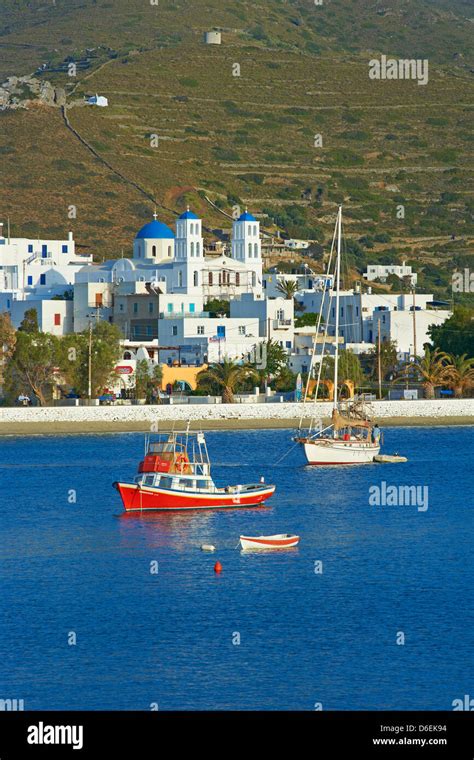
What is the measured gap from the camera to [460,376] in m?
113

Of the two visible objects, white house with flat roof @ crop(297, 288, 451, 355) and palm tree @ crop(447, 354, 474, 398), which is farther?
white house with flat roof @ crop(297, 288, 451, 355)

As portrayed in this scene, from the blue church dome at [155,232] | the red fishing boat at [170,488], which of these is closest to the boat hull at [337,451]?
the red fishing boat at [170,488]

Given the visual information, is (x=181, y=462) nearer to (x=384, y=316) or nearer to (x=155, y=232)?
(x=384, y=316)

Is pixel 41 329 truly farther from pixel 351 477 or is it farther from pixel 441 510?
pixel 441 510

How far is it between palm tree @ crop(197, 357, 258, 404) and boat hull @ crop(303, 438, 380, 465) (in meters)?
26.7

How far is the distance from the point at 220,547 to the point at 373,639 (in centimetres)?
1351

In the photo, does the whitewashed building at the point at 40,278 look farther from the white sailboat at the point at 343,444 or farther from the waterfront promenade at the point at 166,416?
the white sailboat at the point at 343,444

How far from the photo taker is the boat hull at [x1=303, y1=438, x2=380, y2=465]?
80062mm

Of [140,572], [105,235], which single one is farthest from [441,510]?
[105,235]

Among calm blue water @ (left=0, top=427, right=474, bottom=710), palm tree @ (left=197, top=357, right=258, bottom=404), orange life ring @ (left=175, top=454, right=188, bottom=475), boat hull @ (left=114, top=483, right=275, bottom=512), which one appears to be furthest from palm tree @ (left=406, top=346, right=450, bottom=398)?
orange life ring @ (left=175, top=454, right=188, bottom=475)

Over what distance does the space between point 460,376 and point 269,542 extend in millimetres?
62606

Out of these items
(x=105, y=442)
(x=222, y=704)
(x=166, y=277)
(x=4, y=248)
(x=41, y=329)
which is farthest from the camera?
(x=4, y=248)
